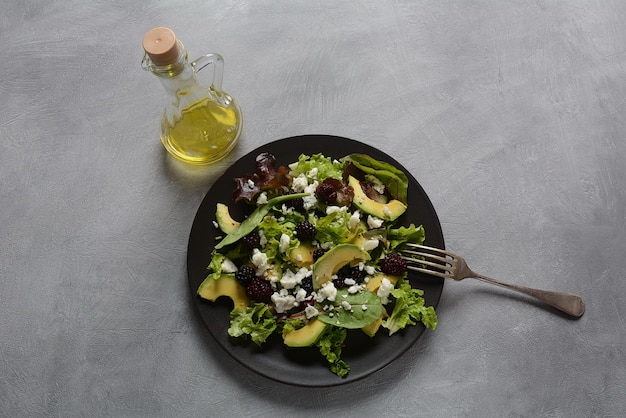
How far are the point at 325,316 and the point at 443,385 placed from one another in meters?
0.43

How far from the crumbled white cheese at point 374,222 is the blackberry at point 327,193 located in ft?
0.35

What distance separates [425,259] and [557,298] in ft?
1.34

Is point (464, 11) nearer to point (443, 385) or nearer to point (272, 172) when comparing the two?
point (272, 172)

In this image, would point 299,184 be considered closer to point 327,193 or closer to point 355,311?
point 327,193

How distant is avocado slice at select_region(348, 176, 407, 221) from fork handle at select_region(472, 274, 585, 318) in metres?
0.31

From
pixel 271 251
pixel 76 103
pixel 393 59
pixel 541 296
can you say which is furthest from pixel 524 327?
pixel 76 103

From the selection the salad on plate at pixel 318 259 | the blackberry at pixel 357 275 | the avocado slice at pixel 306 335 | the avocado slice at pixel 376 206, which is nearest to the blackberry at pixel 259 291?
the salad on plate at pixel 318 259

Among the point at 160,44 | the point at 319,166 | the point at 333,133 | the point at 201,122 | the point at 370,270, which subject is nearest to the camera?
the point at 160,44

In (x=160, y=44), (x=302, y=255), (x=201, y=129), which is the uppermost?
(x=160, y=44)

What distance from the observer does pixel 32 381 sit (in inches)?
68.9

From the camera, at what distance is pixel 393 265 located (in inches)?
62.4

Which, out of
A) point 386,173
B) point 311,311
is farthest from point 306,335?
point 386,173

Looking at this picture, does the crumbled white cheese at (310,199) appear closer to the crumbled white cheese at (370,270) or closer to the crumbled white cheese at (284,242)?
the crumbled white cheese at (284,242)

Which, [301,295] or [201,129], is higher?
[201,129]
